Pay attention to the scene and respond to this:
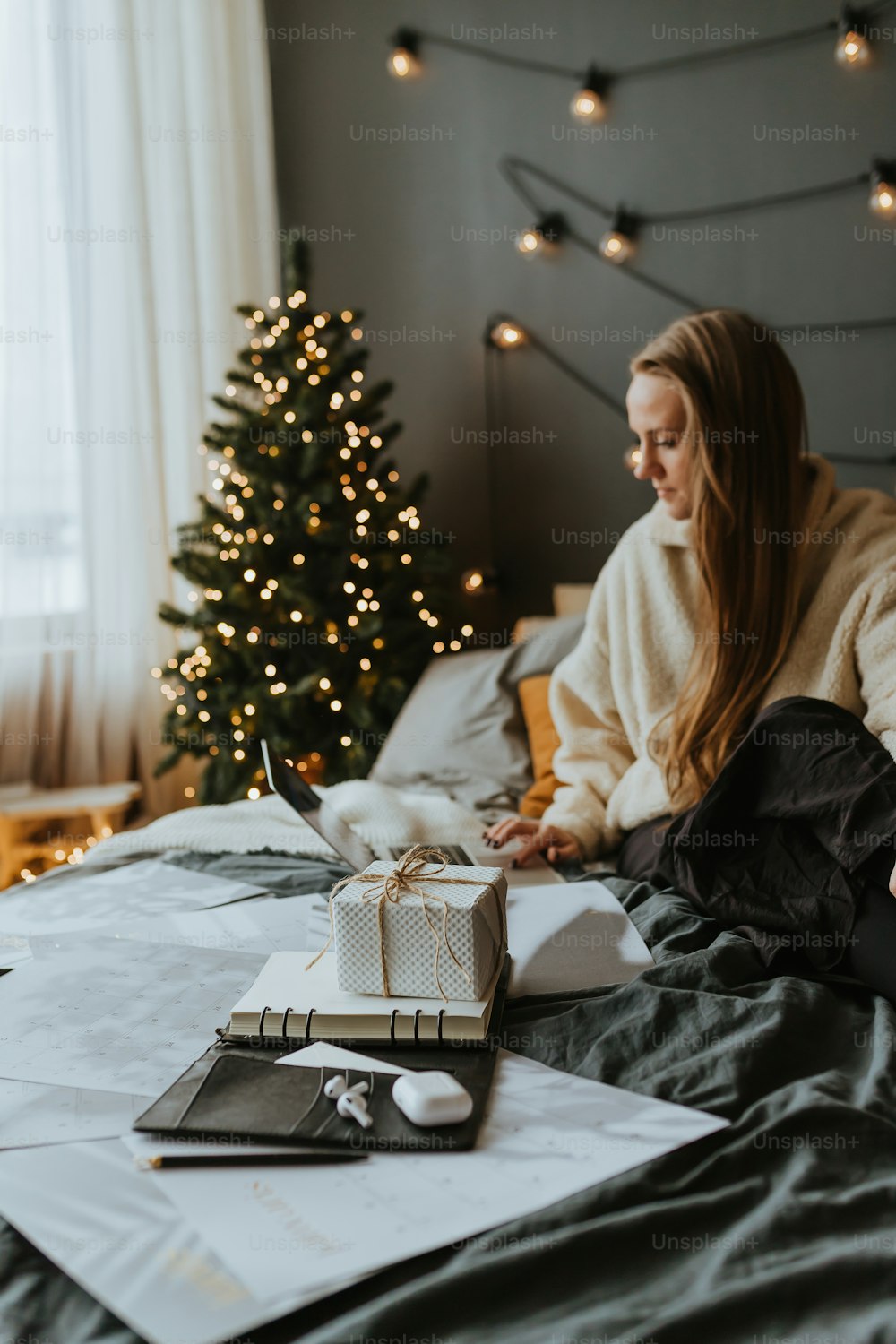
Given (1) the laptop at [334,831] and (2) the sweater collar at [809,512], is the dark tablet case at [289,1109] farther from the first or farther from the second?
(2) the sweater collar at [809,512]

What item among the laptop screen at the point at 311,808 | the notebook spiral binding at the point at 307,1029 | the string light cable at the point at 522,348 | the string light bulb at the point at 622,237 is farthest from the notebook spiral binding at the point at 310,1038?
the string light bulb at the point at 622,237

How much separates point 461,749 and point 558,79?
1.84 metres

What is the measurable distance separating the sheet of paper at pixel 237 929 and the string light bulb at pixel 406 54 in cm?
264

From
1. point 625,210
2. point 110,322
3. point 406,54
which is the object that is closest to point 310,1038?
point 625,210

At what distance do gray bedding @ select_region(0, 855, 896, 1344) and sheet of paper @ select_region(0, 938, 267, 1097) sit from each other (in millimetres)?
213

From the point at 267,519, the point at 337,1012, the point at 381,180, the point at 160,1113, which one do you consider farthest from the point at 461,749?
the point at 381,180

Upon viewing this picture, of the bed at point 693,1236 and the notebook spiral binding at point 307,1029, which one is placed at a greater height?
the notebook spiral binding at point 307,1029

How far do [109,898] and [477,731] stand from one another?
95cm

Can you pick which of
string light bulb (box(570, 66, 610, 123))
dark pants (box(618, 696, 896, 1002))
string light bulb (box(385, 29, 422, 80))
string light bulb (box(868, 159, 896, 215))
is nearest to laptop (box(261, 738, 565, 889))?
dark pants (box(618, 696, 896, 1002))

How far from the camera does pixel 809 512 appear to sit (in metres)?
1.69

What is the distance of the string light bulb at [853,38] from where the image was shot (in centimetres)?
224

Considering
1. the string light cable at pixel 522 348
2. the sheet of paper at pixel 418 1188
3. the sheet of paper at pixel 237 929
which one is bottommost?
the sheet of paper at pixel 237 929

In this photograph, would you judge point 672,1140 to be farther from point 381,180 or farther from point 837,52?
point 381,180

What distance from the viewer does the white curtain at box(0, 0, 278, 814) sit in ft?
9.88
